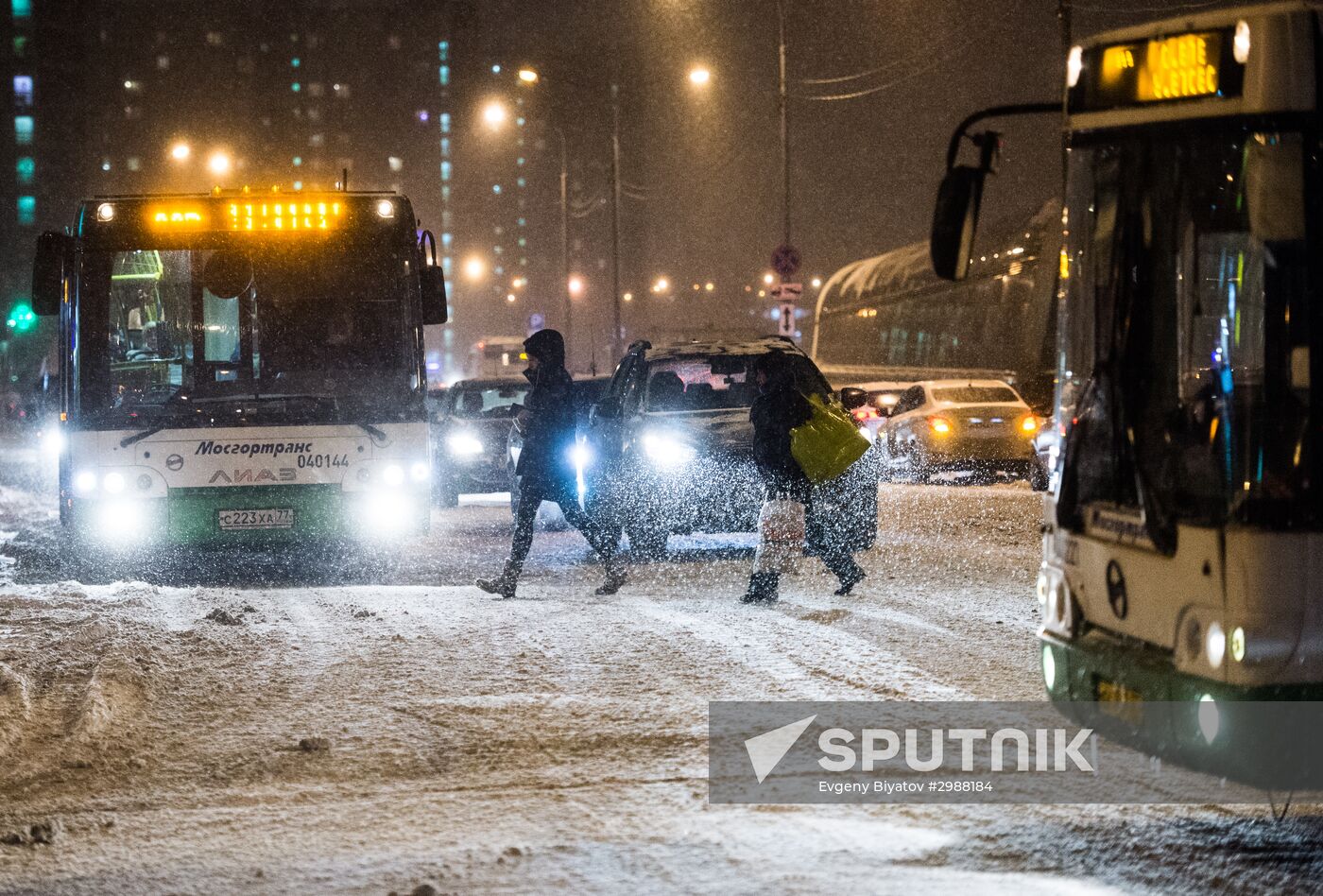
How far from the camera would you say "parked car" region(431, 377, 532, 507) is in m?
20.6

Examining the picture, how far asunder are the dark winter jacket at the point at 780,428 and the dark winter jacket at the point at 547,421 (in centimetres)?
153

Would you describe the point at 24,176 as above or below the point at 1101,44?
above

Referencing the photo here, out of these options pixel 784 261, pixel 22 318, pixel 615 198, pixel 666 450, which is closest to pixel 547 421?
pixel 666 450

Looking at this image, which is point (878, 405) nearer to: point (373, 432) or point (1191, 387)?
point (373, 432)

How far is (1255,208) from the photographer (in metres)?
4.92

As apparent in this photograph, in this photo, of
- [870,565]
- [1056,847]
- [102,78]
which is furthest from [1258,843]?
[102,78]

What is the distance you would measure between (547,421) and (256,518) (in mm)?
2808

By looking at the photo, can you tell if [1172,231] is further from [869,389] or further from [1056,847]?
[869,389]

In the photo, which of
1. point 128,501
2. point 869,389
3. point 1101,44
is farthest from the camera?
point 869,389


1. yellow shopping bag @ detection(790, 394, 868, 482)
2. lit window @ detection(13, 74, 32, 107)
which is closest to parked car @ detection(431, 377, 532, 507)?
yellow shopping bag @ detection(790, 394, 868, 482)

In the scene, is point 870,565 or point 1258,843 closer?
point 1258,843

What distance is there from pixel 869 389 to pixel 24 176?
10271cm

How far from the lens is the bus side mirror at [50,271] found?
12.3 metres

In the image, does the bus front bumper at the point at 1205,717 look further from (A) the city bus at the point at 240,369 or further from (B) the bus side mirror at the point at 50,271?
(B) the bus side mirror at the point at 50,271
